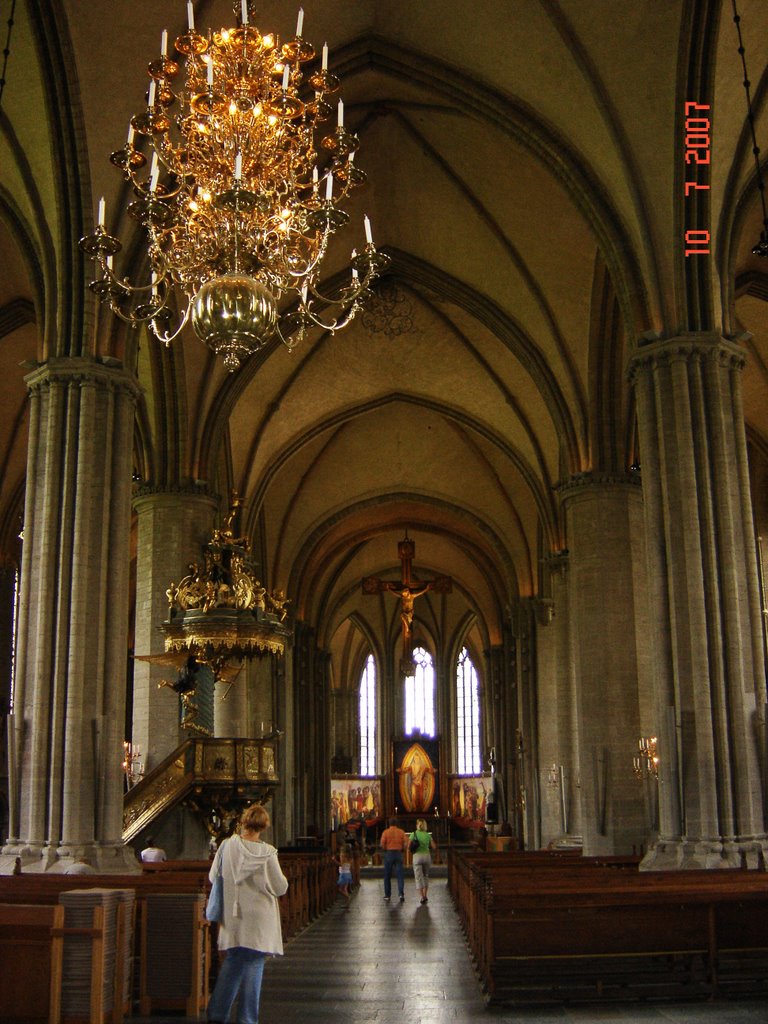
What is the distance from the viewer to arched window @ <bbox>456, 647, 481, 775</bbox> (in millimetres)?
48875

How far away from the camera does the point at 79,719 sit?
1306cm

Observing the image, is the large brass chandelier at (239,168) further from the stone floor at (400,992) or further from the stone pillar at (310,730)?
the stone pillar at (310,730)

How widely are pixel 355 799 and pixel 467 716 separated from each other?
605cm

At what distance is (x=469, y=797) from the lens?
47062 mm

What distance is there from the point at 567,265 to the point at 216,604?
784 cm

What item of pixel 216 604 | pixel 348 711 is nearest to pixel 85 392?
pixel 216 604

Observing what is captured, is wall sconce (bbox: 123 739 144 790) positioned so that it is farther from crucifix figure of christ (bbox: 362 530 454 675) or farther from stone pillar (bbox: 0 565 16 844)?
crucifix figure of christ (bbox: 362 530 454 675)

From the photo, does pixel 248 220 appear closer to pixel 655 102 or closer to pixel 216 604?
pixel 655 102

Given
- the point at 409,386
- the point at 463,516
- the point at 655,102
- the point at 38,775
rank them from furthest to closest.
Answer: the point at 463,516
the point at 409,386
the point at 655,102
the point at 38,775

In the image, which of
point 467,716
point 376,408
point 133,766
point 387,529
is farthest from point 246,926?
point 467,716

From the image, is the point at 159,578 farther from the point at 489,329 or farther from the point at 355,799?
the point at 355,799

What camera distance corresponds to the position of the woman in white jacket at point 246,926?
650 centimetres

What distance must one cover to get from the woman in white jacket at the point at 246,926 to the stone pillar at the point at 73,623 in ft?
21.6

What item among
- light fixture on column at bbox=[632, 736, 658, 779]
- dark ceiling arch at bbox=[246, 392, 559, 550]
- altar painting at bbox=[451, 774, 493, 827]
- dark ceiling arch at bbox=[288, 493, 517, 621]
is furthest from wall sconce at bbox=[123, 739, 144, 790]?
altar painting at bbox=[451, 774, 493, 827]
